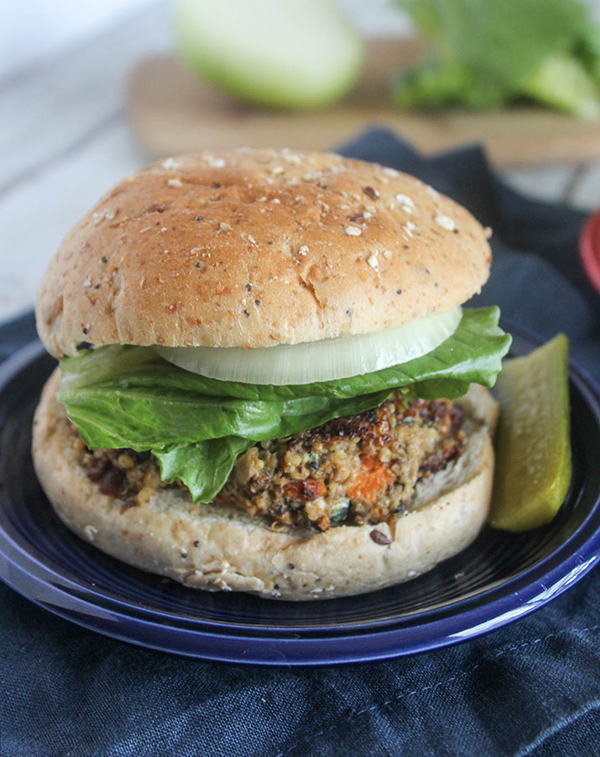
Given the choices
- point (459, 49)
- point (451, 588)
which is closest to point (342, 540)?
point (451, 588)

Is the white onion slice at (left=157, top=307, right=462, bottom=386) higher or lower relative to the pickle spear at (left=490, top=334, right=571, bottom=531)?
higher

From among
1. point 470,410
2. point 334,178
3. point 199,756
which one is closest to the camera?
point 199,756

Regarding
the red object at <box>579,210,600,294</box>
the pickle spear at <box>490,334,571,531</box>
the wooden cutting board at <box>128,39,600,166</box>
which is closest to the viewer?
the pickle spear at <box>490,334,571,531</box>

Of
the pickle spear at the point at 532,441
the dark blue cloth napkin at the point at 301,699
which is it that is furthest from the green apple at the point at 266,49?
the dark blue cloth napkin at the point at 301,699

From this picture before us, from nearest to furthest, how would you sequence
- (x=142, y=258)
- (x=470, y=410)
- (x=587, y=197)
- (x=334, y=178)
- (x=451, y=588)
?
(x=142, y=258) < (x=451, y=588) < (x=334, y=178) < (x=470, y=410) < (x=587, y=197)

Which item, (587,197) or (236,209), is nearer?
(236,209)

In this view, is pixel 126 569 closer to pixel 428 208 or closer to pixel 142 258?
pixel 142 258

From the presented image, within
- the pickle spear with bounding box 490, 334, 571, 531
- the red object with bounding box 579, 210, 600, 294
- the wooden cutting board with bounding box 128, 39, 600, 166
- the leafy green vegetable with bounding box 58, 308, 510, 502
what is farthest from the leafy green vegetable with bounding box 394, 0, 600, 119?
the leafy green vegetable with bounding box 58, 308, 510, 502

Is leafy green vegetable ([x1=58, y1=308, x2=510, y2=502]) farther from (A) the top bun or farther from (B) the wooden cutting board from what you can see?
(B) the wooden cutting board
